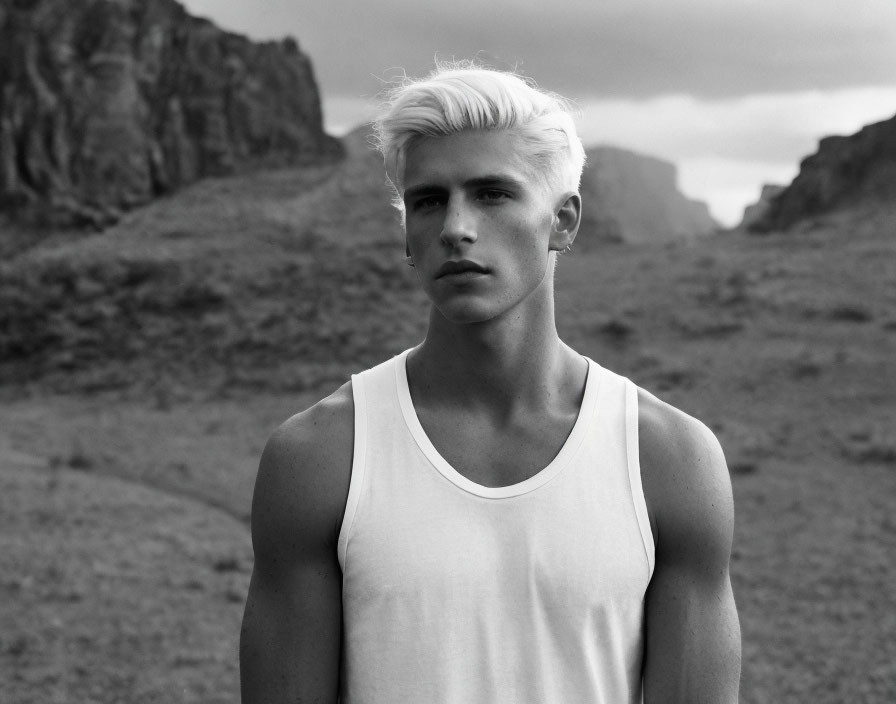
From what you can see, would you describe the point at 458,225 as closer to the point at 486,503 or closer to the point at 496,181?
the point at 496,181

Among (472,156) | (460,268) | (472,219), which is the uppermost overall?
(472,156)

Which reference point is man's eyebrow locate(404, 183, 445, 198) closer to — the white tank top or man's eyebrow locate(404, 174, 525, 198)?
man's eyebrow locate(404, 174, 525, 198)

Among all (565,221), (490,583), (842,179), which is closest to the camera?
(490,583)

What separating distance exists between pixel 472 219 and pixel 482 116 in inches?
9.4

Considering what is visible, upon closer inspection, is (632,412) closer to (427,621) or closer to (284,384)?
(427,621)

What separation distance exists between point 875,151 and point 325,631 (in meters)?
54.2

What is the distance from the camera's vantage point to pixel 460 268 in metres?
2.68

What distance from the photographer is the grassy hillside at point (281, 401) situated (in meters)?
11.2

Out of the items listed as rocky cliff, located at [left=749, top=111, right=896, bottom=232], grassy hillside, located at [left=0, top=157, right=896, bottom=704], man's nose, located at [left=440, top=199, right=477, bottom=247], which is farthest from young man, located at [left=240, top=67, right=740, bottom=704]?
rocky cliff, located at [left=749, top=111, right=896, bottom=232]

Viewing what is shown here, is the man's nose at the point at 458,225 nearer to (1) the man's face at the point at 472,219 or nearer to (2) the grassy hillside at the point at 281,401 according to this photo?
(1) the man's face at the point at 472,219

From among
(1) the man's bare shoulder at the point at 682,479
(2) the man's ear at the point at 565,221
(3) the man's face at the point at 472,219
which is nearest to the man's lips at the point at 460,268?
(3) the man's face at the point at 472,219

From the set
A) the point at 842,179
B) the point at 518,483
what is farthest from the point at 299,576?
the point at 842,179

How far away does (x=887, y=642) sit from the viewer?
11.2 metres

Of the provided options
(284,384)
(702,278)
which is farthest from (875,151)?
(284,384)
